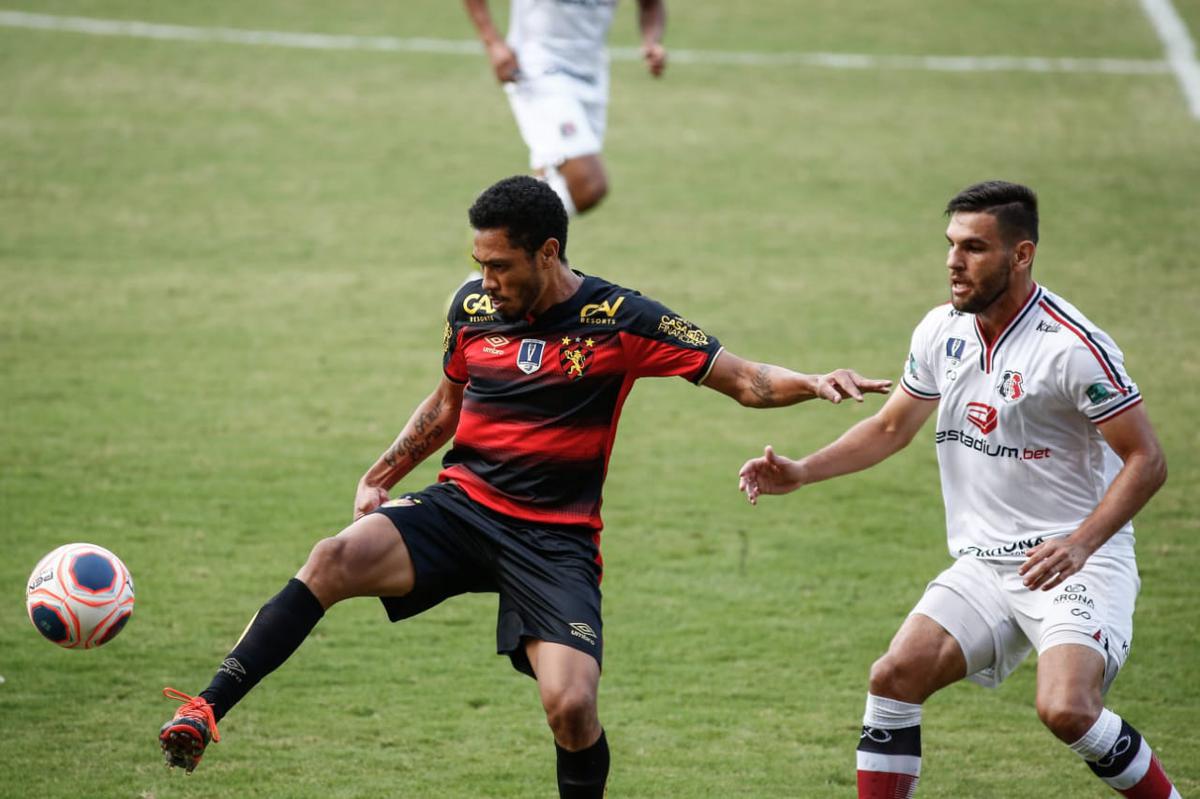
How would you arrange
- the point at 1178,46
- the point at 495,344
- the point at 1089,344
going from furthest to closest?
the point at 1178,46 → the point at 495,344 → the point at 1089,344

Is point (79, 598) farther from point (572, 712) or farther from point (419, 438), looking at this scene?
point (572, 712)

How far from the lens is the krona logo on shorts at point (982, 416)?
5.88m

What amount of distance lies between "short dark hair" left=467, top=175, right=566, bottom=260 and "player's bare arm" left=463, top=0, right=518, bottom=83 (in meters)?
6.10

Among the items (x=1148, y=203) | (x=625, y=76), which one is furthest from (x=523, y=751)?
(x=625, y=76)

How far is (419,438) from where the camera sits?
661 centimetres

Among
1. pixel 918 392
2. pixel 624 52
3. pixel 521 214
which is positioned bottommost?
pixel 624 52

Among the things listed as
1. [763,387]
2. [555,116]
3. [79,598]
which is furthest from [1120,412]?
[555,116]

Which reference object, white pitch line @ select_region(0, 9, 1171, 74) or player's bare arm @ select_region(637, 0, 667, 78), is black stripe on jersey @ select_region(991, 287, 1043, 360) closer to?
player's bare arm @ select_region(637, 0, 667, 78)

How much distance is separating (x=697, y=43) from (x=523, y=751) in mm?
16146

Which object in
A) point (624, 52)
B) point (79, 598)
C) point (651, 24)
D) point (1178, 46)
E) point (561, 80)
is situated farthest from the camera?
point (1178, 46)

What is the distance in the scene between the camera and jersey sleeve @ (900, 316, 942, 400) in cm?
616

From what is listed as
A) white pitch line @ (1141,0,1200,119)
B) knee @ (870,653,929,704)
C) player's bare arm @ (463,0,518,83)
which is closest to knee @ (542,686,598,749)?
knee @ (870,653,929,704)

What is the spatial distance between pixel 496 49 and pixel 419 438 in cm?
612

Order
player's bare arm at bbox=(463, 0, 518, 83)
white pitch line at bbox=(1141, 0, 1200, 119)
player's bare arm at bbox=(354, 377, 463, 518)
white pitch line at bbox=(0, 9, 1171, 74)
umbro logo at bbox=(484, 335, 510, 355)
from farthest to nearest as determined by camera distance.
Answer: white pitch line at bbox=(0, 9, 1171, 74)
white pitch line at bbox=(1141, 0, 1200, 119)
player's bare arm at bbox=(463, 0, 518, 83)
player's bare arm at bbox=(354, 377, 463, 518)
umbro logo at bbox=(484, 335, 510, 355)
